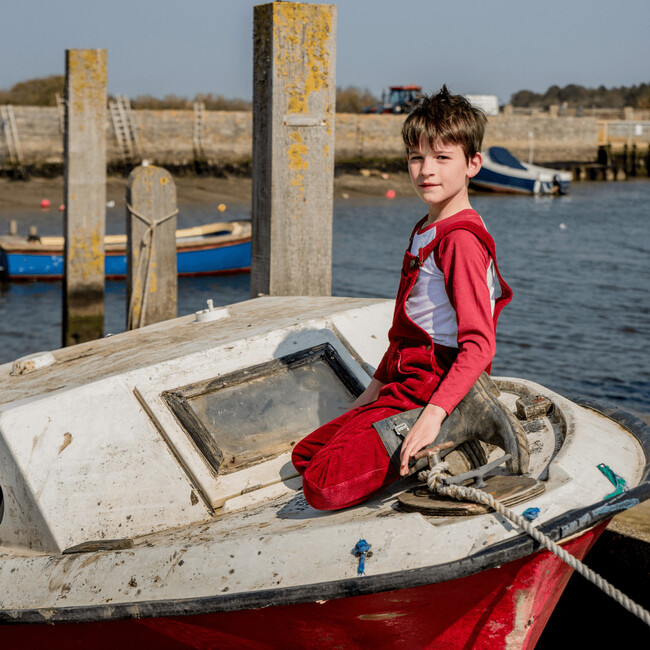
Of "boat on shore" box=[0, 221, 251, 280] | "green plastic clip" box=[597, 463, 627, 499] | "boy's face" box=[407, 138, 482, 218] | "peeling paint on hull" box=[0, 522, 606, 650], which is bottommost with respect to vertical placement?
"boat on shore" box=[0, 221, 251, 280]

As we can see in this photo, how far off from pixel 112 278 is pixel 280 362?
13.3 meters

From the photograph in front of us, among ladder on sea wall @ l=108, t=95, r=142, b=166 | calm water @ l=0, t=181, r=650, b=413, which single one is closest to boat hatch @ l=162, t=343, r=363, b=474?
calm water @ l=0, t=181, r=650, b=413

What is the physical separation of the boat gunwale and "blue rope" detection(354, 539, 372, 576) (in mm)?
38

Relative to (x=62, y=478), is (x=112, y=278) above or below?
below

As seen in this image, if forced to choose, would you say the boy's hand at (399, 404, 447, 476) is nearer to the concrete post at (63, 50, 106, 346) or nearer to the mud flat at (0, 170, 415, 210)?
the concrete post at (63, 50, 106, 346)

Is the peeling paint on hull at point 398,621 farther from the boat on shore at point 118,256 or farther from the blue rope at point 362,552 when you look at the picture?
the boat on shore at point 118,256

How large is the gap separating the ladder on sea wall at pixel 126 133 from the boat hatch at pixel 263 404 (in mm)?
31873

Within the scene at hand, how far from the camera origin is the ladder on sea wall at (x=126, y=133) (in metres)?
34.4

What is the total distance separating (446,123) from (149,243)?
4642 mm

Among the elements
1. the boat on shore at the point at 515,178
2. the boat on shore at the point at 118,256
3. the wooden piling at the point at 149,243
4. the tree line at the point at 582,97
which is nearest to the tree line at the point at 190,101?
the tree line at the point at 582,97

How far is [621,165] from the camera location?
1950 inches

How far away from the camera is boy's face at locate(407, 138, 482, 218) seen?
9.29ft

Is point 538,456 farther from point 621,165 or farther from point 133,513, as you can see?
point 621,165

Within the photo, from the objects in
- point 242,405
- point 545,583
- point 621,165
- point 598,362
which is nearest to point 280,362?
point 242,405
